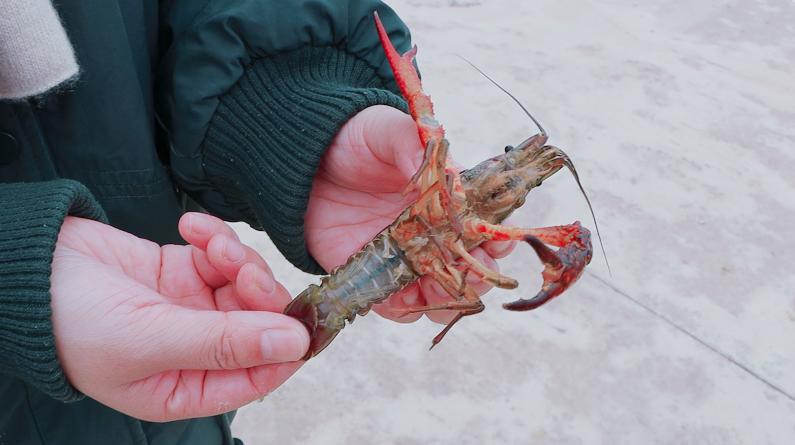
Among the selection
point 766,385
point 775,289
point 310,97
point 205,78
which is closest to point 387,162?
point 310,97

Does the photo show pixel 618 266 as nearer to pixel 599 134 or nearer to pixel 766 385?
pixel 766 385

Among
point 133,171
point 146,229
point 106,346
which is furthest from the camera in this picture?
point 146,229

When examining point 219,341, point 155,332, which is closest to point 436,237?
point 219,341

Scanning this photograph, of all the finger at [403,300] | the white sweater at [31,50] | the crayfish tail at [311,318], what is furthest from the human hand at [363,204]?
the white sweater at [31,50]

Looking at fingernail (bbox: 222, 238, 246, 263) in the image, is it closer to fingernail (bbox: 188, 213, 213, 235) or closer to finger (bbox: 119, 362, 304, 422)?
fingernail (bbox: 188, 213, 213, 235)

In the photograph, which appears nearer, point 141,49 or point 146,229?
point 141,49

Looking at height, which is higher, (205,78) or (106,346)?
(205,78)

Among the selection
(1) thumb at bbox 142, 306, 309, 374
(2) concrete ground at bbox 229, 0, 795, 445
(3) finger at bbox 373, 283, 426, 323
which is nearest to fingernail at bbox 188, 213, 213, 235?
(1) thumb at bbox 142, 306, 309, 374

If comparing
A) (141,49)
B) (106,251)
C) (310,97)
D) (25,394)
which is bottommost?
(25,394)
